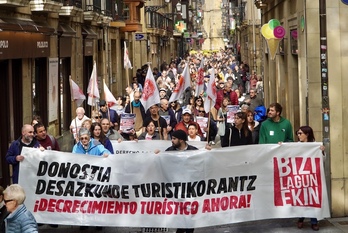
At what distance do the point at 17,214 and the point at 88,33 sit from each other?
20.2 metres

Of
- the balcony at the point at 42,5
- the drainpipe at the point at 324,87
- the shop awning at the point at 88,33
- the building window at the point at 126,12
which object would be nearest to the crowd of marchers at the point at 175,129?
the drainpipe at the point at 324,87

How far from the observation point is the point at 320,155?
10.9 m

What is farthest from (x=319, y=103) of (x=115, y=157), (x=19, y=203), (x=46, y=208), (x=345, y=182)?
(x=19, y=203)

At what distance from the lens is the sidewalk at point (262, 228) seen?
10.9 m

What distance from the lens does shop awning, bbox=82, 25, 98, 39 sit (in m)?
26.6

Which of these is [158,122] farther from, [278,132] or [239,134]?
[278,132]

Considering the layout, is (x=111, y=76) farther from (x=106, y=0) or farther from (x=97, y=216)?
(x=97, y=216)

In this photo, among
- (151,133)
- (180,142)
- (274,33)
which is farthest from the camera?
(274,33)

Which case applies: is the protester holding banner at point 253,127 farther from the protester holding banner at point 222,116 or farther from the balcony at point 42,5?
the balcony at point 42,5

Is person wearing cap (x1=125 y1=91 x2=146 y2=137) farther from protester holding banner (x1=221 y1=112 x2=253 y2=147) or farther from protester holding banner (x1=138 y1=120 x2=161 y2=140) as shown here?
protester holding banner (x1=221 y1=112 x2=253 y2=147)

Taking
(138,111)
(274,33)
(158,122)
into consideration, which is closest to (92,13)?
(274,33)

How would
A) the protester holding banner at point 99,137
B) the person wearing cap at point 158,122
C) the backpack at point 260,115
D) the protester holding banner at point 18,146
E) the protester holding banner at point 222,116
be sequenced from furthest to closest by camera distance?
the protester holding banner at point 222,116
the backpack at point 260,115
the person wearing cap at point 158,122
the protester holding banner at point 99,137
the protester holding banner at point 18,146

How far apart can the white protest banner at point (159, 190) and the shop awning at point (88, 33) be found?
15991 millimetres

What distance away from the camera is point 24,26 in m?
17.1
